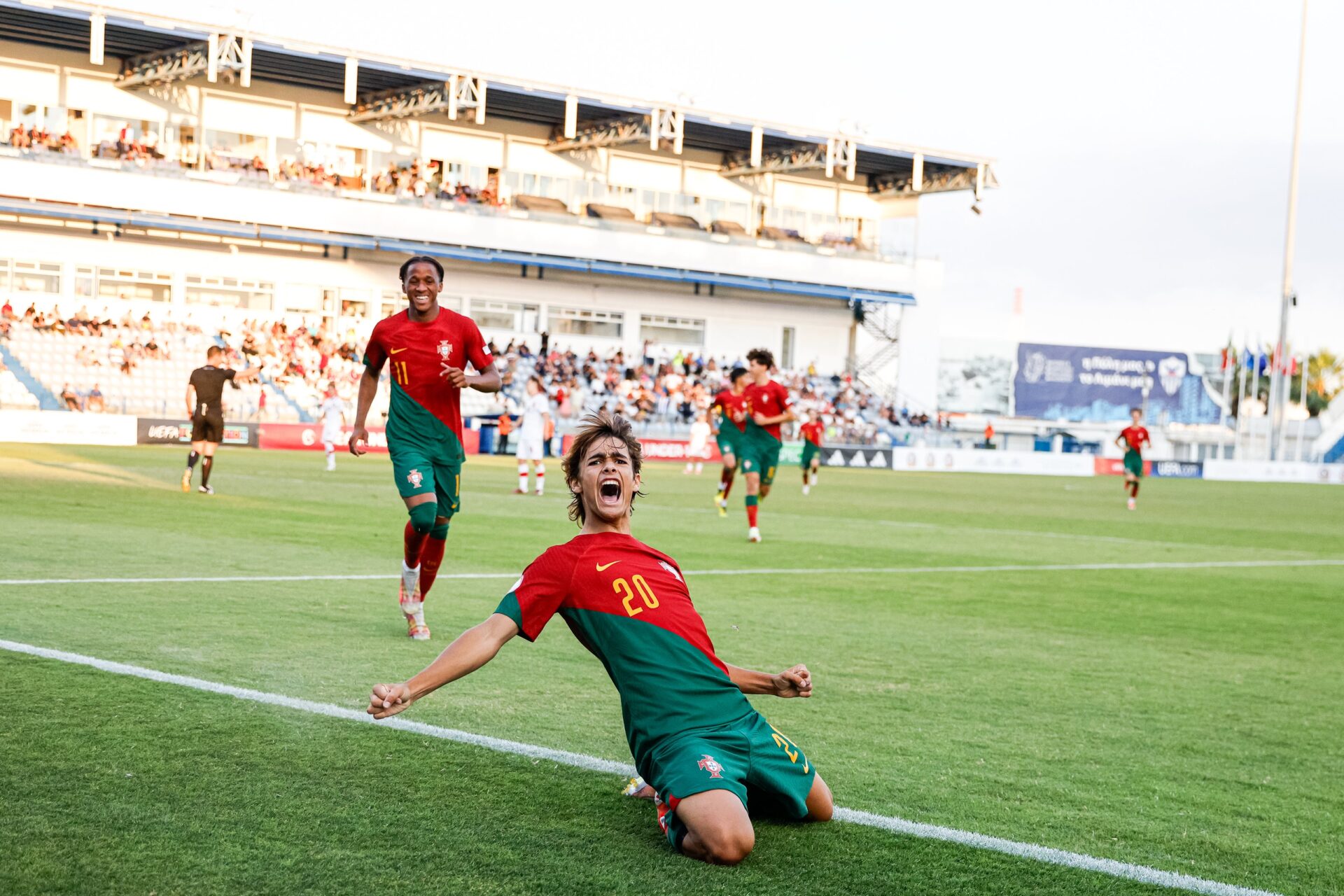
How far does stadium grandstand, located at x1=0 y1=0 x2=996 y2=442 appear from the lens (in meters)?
46.8

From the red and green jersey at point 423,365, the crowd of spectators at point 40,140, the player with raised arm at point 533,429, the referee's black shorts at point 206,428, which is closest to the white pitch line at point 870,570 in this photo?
the red and green jersey at point 423,365

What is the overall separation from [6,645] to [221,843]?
378cm

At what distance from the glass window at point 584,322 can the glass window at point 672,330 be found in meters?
1.32

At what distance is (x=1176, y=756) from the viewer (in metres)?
6.47

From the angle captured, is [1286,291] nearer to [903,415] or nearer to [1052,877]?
[903,415]

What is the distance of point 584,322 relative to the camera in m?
59.3

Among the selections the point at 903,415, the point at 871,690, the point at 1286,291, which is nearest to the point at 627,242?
the point at 903,415

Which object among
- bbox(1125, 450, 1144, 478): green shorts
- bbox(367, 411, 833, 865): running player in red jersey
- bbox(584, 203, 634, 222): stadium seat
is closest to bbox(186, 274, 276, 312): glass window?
bbox(584, 203, 634, 222): stadium seat

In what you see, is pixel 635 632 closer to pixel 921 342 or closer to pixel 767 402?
pixel 767 402

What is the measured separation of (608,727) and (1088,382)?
244 feet

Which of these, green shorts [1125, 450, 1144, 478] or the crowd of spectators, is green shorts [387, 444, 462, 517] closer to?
green shorts [1125, 450, 1144, 478]

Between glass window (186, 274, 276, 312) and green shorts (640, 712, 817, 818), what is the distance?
49.1 metres

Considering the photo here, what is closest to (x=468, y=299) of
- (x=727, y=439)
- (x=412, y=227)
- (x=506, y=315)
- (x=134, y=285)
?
(x=506, y=315)

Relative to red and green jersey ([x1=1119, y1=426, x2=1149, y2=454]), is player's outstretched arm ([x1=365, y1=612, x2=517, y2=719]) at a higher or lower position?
lower
